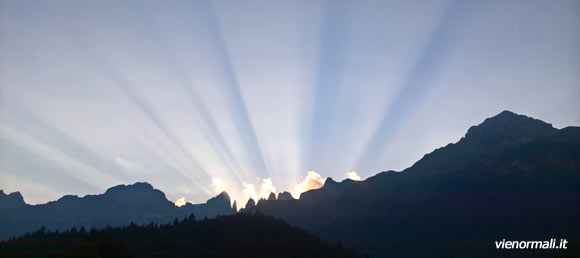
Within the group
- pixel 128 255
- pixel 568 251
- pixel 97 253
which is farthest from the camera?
pixel 128 255

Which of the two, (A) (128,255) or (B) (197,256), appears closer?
(A) (128,255)

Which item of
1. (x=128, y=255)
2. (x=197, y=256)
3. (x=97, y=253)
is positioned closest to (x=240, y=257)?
(x=197, y=256)

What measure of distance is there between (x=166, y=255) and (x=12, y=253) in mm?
69296

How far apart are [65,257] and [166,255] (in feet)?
170

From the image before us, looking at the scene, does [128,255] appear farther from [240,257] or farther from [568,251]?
[568,251]

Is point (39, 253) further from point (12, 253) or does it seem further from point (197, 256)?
point (197, 256)

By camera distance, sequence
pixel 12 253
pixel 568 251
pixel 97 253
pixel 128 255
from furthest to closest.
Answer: pixel 12 253 → pixel 128 255 → pixel 97 253 → pixel 568 251

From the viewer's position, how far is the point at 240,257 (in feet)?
653

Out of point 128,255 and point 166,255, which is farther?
point 166,255

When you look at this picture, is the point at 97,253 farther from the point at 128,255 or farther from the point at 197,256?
the point at 197,256

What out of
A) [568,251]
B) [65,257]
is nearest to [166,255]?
[65,257]

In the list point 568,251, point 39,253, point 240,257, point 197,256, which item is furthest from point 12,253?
point 568,251

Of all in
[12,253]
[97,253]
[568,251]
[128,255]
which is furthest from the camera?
[12,253]

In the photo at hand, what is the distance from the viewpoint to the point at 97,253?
15038 cm
